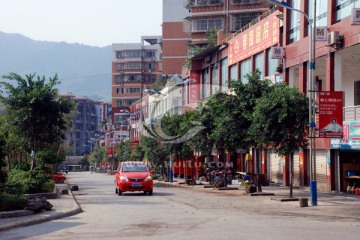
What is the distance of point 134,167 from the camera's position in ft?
110

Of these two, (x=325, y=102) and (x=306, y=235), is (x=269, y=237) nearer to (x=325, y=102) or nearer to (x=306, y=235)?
(x=306, y=235)

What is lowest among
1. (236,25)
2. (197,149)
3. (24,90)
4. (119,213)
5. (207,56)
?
(119,213)

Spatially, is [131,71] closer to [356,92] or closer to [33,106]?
[356,92]

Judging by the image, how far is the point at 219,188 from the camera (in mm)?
38312

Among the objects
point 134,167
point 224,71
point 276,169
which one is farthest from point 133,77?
point 134,167

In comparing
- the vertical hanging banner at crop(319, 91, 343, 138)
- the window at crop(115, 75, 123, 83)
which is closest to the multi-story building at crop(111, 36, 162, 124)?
the window at crop(115, 75, 123, 83)

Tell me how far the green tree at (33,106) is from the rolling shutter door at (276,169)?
53.6 feet

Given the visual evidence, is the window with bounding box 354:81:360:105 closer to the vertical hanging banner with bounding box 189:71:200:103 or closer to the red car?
the red car

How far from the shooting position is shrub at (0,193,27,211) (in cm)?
1955

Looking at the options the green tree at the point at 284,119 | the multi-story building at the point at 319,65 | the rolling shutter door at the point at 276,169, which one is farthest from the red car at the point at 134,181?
the rolling shutter door at the point at 276,169

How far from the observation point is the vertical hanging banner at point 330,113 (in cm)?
2369

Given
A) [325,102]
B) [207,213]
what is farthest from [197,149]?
[207,213]

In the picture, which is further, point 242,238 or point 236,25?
point 236,25

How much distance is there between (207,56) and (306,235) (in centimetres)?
4889
